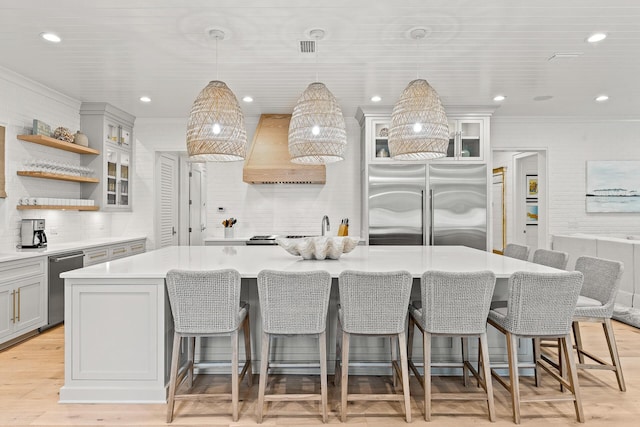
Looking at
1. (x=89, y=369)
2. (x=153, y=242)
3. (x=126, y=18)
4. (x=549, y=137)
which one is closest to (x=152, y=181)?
(x=153, y=242)

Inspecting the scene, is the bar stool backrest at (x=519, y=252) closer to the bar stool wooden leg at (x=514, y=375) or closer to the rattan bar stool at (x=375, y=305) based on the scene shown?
the bar stool wooden leg at (x=514, y=375)

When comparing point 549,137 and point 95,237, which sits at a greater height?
point 549,137

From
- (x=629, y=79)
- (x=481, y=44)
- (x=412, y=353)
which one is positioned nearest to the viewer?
(x=412, y=353)

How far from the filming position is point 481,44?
11.1 ft

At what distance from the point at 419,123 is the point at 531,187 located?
5.90 meters

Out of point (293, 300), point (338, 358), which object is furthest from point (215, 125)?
point (338, 358)

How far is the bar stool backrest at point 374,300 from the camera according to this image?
223 centimetres

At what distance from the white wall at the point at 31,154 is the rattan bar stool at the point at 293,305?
3.35m

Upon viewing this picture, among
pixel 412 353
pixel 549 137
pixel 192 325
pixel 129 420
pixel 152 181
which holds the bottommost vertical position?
pixel 129 420

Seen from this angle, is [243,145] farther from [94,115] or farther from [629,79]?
[629,79]

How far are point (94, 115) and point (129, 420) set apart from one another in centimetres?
426

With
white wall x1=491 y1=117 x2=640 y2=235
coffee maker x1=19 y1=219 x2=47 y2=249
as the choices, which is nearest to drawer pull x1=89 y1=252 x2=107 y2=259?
coffee maker x1=19 y1=219 x2=47 y2=249

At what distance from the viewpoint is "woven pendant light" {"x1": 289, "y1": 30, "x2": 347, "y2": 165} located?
287cm

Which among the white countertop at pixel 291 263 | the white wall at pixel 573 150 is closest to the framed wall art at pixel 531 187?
the white wall at pixel 573 150
